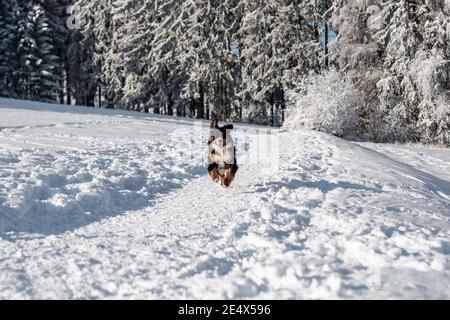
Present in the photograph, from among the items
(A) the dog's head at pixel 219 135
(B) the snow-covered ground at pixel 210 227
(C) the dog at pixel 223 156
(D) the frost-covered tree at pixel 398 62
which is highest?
(D) the frost-covered tree at pixel 398 62

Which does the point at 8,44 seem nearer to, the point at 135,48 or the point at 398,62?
the point at 135,48

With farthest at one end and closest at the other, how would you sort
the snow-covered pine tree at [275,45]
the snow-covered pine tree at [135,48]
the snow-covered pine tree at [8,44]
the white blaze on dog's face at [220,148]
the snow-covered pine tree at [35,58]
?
1. the snow-covered pine tree at [8,44]
2. the snow-covered pine tree at [35,58]
3. the snow-covered pine tree at [135,48]
4. the snow-covered pine tree at [275,45]
5. the white blaze on dog's face at [220,148]

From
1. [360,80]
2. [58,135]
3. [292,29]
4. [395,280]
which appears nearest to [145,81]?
[292,29]

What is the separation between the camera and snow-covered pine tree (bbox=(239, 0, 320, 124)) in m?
32.9

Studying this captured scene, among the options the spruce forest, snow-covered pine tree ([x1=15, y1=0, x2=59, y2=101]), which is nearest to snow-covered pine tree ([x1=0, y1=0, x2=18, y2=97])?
the spruce forest

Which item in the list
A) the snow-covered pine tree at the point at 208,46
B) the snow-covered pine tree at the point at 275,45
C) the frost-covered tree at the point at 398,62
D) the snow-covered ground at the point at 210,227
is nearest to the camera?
the snow-covered ground at the point at 210,227

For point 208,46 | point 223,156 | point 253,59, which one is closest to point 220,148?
point 223,156

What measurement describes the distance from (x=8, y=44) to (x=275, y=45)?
23626 millimetres

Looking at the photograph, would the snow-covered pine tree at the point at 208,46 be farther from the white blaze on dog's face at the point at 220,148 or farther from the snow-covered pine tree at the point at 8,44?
the white blaze on dog's face at the point at 220,148

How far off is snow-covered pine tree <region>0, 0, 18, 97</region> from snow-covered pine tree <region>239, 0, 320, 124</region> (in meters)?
20.2

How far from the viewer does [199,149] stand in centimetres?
1602

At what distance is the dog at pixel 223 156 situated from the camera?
9.71 meters

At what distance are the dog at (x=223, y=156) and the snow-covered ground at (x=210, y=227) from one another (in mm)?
345

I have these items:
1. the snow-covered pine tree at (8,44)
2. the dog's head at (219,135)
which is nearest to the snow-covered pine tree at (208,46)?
the snow-covered pine tree at (8,44)
